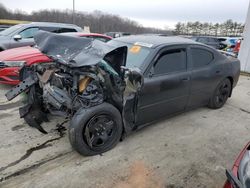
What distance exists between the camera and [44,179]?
229cm

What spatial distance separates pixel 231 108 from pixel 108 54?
326cm

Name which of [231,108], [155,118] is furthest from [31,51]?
[231,108]

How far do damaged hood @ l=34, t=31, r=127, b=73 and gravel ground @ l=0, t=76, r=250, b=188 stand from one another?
1.18m

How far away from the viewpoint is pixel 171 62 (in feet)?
10.4

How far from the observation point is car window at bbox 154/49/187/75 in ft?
9.90

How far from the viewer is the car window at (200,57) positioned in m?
3.49

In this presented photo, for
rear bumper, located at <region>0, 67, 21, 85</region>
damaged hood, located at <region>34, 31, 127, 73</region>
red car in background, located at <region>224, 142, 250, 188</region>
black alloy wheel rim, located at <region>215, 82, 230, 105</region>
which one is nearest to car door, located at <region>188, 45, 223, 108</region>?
black alloy wheel rim, located at <region>215, 82, 230, 105</region>

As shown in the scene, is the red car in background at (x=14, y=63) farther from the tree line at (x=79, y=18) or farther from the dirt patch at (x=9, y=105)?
the tree line at (x=79, y=18)

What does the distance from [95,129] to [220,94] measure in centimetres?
289

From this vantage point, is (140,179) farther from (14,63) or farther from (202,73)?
(14,63)

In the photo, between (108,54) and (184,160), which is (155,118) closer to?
(184,160)

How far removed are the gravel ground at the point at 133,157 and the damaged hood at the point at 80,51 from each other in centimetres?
118

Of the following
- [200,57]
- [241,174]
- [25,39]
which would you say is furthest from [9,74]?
[241,174]

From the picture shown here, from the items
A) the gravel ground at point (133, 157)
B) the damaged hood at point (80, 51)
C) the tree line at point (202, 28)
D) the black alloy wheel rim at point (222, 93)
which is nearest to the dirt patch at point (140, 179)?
the gravel ground at point (133, 157)
